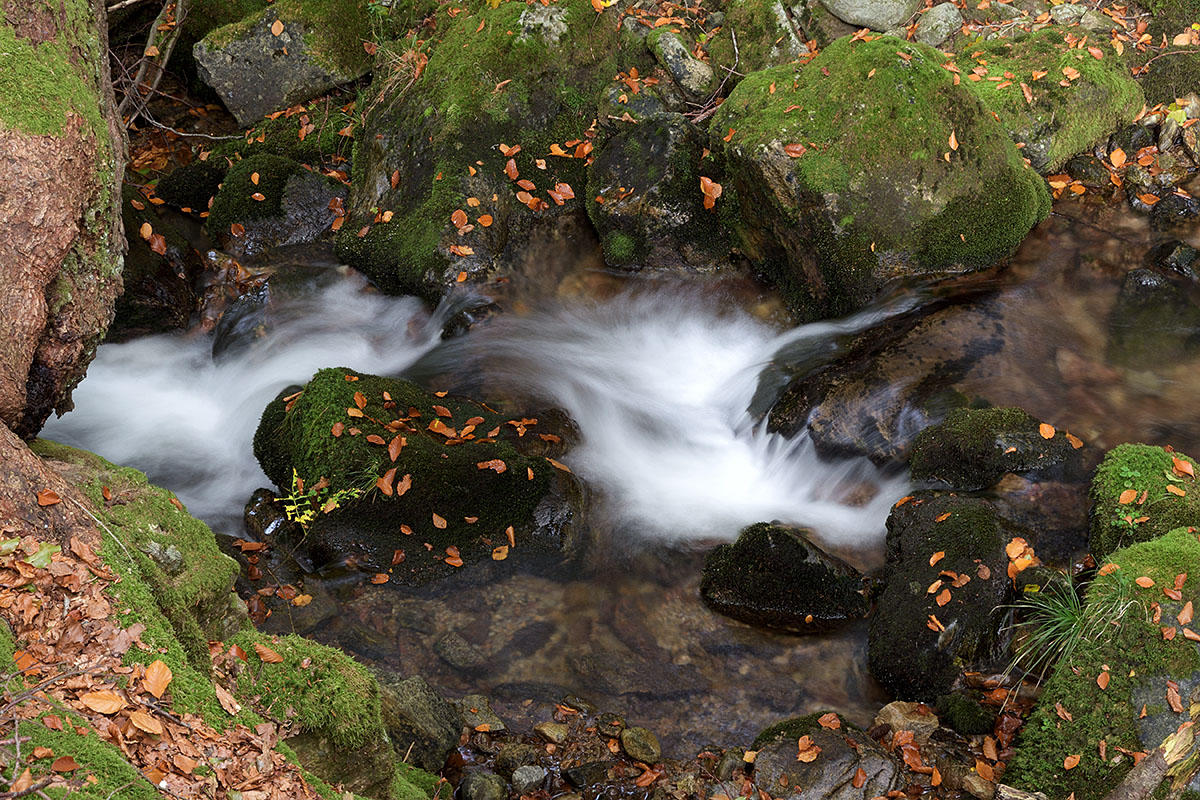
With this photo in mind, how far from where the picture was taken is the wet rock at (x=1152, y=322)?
680cm

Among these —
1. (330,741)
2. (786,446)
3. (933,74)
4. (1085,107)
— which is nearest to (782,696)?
(786,446)

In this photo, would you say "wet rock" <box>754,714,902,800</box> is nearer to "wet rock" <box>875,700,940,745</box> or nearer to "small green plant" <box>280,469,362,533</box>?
"wet rock" <box>875,700,940,745</box>

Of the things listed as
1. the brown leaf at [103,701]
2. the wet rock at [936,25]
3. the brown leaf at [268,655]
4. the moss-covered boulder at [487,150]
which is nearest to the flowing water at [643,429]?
the moss-covered boulder at [487,150]

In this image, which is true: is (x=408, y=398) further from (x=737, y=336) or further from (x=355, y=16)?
(x=355, y=16)

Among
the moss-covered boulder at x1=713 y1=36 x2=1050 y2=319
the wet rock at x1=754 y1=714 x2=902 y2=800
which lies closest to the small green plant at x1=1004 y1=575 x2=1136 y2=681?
the wet rock at x1=754 y1=714 x2=902 y2=800

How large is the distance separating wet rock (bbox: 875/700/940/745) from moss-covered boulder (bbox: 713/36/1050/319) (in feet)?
11.7

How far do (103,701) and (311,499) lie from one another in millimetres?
3300

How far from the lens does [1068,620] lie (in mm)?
4504

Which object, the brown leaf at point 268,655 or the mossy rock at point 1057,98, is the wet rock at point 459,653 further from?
the mossy rock at point 1057,98

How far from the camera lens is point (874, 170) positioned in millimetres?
6684

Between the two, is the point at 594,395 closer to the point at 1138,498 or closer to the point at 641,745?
the point at 641,745

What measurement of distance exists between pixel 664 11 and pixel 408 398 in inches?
219

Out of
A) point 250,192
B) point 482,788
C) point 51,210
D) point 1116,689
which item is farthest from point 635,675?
point 250,192

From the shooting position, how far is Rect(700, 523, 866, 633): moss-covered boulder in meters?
5.36
